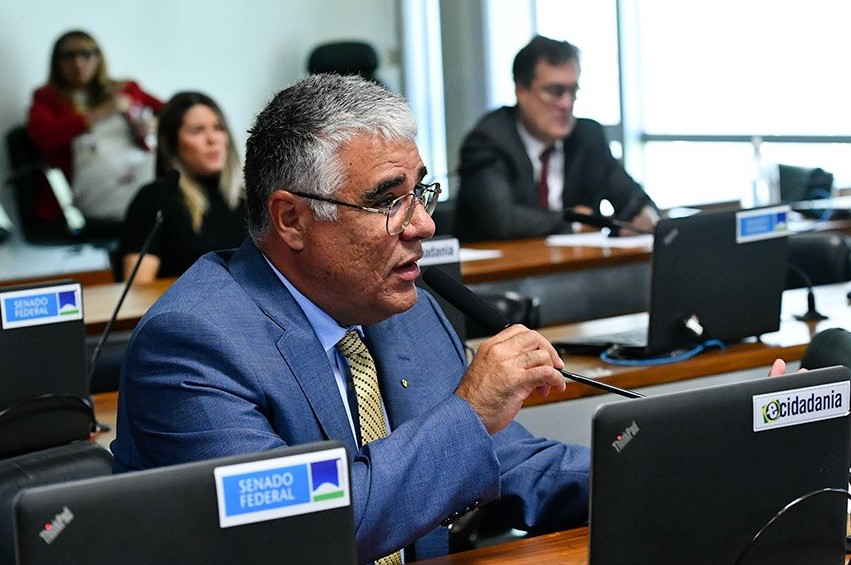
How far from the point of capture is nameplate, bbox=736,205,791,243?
2.74m

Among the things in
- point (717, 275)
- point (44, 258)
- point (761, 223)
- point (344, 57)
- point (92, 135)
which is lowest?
point (44, 258)

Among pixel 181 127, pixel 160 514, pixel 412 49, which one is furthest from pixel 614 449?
pixel 412 49

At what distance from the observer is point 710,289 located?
9.09 feet

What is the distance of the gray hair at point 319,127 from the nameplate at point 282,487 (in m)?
0.65

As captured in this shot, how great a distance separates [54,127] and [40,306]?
4.50 m

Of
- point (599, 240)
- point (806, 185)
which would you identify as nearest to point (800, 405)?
point (599, 240)

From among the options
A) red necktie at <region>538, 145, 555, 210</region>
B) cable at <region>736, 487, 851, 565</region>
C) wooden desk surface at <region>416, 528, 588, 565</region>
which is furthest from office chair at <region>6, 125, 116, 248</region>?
cable at <region>736, 487, 851, 565</region>

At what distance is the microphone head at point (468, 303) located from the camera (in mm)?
1668

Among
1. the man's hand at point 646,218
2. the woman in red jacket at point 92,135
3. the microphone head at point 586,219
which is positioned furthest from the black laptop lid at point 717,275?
the woman in red jacket at point 92,135

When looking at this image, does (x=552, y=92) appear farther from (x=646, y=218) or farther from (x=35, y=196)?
(x=35, y=196)

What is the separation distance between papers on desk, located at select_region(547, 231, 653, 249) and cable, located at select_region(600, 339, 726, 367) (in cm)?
126

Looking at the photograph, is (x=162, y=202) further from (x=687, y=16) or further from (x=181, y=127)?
(x=687, y=16)

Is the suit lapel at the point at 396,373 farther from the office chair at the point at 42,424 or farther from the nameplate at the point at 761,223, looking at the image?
the nameplate at the point at 761,223

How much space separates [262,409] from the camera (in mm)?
1577
